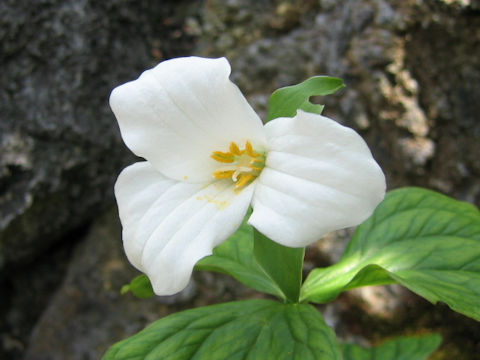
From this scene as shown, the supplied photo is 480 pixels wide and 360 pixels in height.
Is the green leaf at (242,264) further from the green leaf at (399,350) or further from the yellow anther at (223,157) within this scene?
the green leaf at (399,350)

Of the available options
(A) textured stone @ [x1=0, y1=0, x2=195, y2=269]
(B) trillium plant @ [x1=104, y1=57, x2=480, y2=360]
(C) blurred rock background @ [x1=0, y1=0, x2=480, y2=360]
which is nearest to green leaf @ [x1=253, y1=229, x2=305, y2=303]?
(B) trillium plant @ [x1=104, y1=57, x2=480, y2=360]

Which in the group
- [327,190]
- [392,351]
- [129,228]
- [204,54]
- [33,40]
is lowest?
[392,351]

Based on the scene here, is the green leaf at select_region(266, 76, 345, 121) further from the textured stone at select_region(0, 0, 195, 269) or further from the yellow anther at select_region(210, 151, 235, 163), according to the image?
the textured stone at select_region(0, 0, 195, 269)

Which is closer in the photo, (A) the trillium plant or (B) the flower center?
(A) the trillium plant

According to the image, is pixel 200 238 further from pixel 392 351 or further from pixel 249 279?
pixel 392 351

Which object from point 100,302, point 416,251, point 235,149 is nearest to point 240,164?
point 235,149

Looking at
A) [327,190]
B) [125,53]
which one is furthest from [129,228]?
[125,53]
